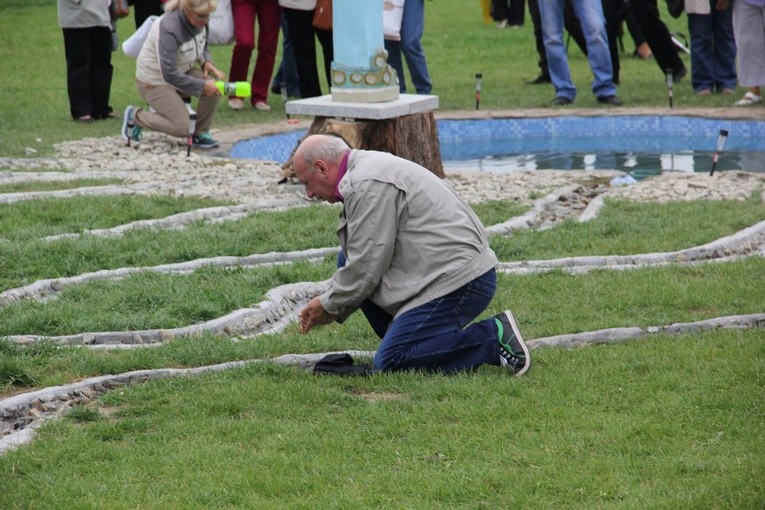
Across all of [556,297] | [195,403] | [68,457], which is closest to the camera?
[68,457]

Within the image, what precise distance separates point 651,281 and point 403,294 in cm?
202

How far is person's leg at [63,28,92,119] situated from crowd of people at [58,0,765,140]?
0.01m

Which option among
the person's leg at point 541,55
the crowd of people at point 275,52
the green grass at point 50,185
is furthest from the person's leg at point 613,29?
the green grass at point 50,185

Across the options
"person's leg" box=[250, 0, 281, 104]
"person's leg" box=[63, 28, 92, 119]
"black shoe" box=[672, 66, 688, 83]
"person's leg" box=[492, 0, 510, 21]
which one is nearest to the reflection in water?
"person's leg" box=[250, 0, 281, 104]

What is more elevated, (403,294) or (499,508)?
(403,294)

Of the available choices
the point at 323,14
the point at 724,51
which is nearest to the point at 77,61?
the point at 323,14

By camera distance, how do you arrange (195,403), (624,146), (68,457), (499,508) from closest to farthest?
(499,508)
(68,457)
(195,403)
(624,146)

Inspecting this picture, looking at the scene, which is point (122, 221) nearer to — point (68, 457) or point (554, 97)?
point (68, 457)

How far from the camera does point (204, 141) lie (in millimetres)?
11914

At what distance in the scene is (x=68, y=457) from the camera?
4727 mm

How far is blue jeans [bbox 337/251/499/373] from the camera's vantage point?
18.3ft

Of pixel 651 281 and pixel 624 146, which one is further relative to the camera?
pixel 624 146

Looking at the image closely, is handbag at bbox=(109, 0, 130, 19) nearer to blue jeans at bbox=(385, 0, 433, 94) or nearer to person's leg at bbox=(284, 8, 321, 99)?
person's leg at bbox=(284, 8, 321, 99)

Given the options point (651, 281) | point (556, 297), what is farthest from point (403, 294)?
point (651, 281)
